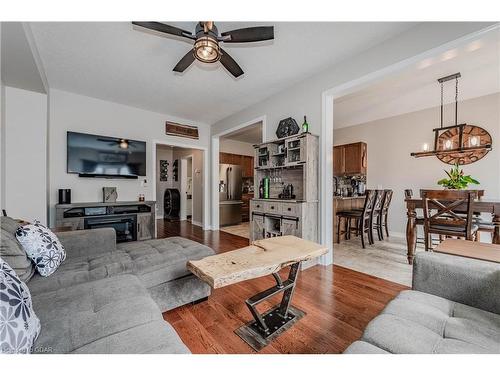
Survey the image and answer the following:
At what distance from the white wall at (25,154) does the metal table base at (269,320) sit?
11.2 ft

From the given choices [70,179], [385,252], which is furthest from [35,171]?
[385,252]

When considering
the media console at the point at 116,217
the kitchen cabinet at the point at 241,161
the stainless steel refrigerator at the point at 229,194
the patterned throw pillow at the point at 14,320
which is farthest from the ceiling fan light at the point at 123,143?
the patterned throw pillow at the point at 14,320

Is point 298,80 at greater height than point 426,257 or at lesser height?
greater

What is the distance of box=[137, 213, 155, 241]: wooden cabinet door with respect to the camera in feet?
13.2

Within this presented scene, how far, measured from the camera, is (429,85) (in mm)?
3412

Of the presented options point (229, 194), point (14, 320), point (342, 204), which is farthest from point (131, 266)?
point (229, 194)

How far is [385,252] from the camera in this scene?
333 cm

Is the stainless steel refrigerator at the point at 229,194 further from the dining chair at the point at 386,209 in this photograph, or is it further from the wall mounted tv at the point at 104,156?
the dining chair at the point at 386,209

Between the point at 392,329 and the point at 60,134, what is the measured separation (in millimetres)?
4944

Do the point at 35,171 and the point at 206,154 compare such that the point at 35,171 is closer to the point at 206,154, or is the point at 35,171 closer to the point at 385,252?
the point at 206,154

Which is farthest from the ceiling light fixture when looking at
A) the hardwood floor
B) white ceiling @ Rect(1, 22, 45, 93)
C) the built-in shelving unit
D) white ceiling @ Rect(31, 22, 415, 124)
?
the hardwood floor

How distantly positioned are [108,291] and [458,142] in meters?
5.39

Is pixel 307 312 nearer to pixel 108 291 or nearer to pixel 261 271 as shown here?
pixel 261 271

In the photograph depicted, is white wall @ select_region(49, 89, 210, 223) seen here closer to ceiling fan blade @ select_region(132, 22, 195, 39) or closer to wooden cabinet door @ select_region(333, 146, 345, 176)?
ceiling fan blade @ select_region(132, 22, 195, 39)
